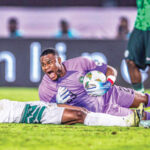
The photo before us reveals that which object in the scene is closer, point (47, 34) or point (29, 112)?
point (29, 112)

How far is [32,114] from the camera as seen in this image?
4.46m

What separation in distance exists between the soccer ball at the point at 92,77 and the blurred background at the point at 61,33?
499 centimetres

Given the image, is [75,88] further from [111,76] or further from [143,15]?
[143,15]

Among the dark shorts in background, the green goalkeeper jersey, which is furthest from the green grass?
the green goalkeeper jersey

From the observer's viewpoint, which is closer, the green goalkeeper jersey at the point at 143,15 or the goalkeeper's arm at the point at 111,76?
the goalkeeper's arm at the point at 111,76

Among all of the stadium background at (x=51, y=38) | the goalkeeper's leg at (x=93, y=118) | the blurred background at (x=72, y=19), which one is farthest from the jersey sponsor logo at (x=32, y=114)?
the blurred background at (x=72, y=19)

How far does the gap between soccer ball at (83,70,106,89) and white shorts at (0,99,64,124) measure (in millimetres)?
421

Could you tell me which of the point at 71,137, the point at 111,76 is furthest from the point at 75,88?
the point at 71,137

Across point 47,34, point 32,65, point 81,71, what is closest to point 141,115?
point 81,71

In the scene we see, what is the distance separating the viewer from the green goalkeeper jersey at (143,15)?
6.29m

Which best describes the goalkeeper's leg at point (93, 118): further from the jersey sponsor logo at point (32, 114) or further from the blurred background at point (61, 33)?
the blurred background at point (61, 33)

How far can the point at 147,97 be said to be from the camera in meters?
5.33

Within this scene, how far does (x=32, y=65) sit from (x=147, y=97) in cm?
493

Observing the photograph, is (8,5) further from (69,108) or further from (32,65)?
(69,108)
